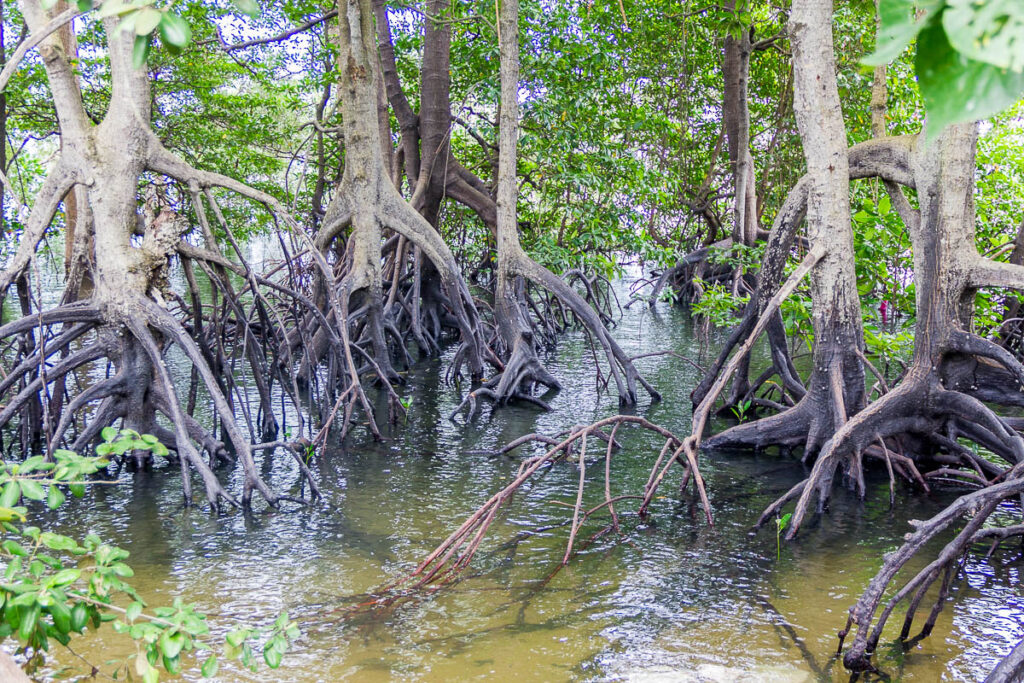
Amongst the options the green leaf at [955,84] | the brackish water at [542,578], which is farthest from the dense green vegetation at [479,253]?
the brackish water at [542,578]

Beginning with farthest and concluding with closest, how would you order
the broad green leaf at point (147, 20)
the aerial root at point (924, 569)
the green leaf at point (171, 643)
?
the aerial root at point (924, 569) < the green leaf at point (171, 643) < the broad green leaf at point (147, 20)

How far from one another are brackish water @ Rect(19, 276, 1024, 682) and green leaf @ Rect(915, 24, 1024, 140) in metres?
2.82

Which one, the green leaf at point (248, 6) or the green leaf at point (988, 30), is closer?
the green leaf at point (988, 30)

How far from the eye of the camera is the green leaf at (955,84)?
782 millimetres

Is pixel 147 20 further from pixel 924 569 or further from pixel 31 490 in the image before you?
pixel 924 569

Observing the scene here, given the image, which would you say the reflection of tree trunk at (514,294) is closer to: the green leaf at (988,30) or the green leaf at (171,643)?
the green leaf at (171,643)

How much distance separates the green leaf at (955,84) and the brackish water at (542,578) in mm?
2818

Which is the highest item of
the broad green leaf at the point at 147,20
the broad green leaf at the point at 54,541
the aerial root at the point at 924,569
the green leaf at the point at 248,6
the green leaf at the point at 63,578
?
the green leaf at the point at 248,6

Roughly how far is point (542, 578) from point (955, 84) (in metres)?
3.56

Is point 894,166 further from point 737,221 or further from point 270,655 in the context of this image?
point 737,221

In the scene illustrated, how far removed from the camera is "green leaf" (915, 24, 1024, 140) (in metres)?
0.78

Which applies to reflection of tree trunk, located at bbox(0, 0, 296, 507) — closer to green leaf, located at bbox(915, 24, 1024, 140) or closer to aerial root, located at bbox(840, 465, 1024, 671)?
aerial root, located at bbox(840, 465, 1024, 671)

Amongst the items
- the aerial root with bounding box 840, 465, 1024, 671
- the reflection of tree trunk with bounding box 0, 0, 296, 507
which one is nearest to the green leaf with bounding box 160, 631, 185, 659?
the aerial root with bounding box 840, 465, 1024, 671

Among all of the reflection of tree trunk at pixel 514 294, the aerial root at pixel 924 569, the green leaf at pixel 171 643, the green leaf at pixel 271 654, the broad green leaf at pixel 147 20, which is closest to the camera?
the broad green leaf at pixel 147 20
